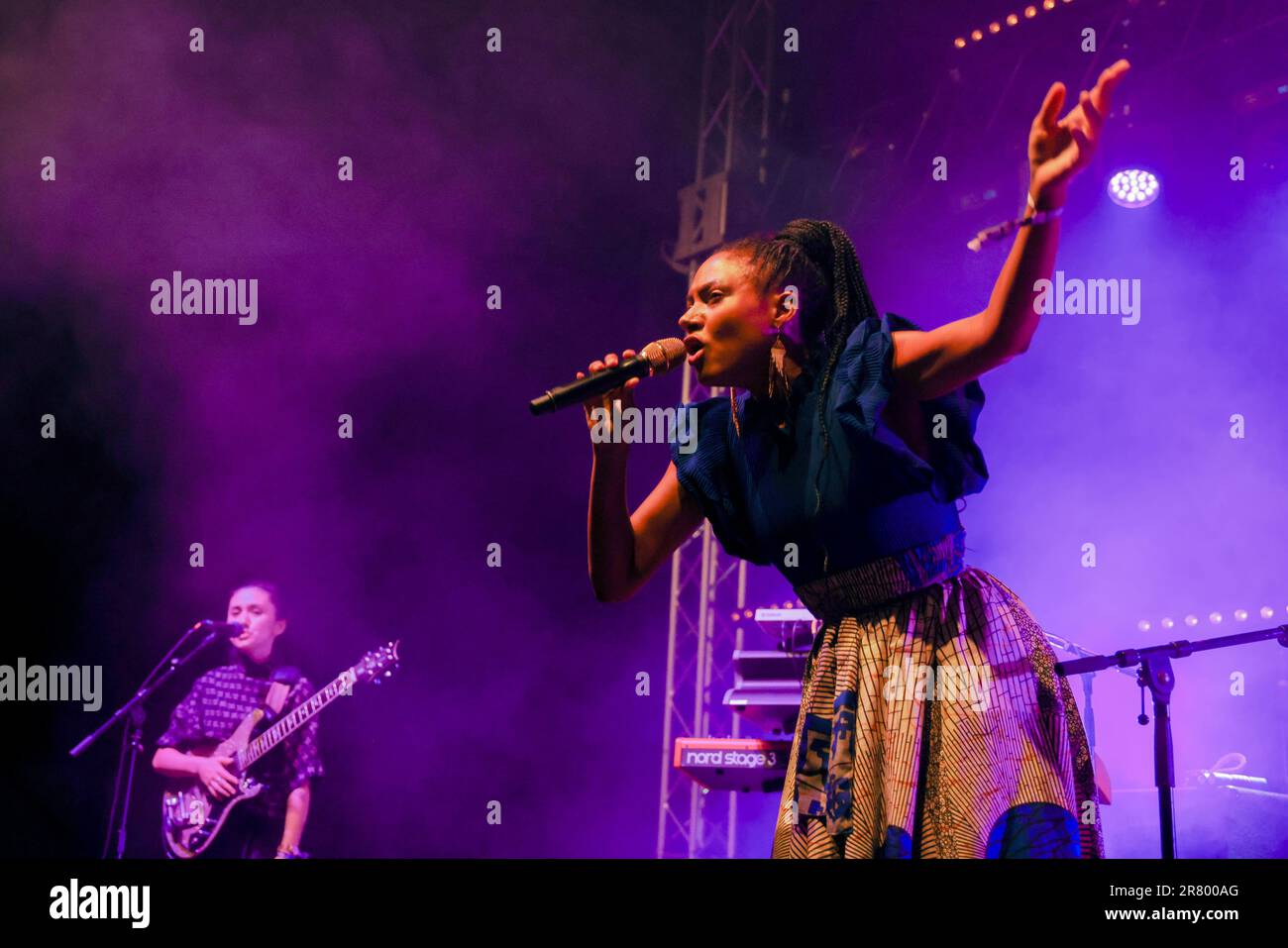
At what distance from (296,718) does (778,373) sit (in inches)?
182

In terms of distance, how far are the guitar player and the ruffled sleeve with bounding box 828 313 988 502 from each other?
4.59 meters

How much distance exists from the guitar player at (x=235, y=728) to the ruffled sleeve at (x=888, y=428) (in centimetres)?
459

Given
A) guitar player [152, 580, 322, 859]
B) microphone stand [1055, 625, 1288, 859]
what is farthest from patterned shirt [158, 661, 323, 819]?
microphone stand [1055, 625, 1288, 859]

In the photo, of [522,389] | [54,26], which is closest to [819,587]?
[522,389]

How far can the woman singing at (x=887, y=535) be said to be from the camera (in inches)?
69.9

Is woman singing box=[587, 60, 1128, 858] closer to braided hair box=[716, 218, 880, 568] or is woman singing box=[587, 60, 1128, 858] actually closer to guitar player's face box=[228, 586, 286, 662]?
braided hair box=[716, 218, 880, 568]

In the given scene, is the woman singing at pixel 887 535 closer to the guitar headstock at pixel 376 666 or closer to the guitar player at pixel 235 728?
the guitar headstock at pixel 376 666

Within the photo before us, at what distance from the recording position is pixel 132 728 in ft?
18.8

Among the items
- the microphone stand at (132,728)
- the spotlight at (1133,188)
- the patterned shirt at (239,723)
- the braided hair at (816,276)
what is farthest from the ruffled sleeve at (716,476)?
the spotlight at (1133,188)

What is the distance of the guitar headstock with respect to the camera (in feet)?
19.8

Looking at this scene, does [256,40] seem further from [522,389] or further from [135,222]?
[522,389]

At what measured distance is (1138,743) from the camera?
620cm

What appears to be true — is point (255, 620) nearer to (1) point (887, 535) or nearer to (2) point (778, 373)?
(2) point (778, 373)

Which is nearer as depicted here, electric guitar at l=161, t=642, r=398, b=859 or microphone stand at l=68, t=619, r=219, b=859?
microphone stand at l=68, t=619, r=219, b=859
